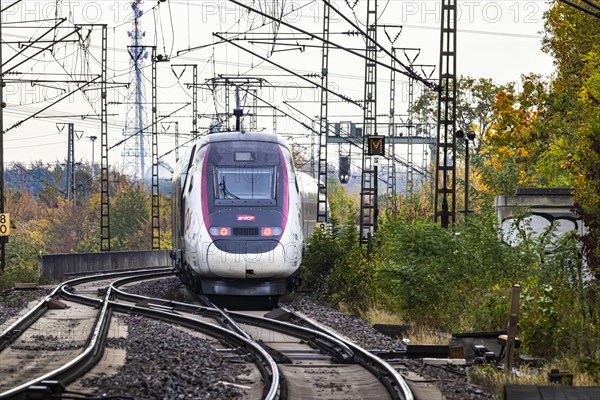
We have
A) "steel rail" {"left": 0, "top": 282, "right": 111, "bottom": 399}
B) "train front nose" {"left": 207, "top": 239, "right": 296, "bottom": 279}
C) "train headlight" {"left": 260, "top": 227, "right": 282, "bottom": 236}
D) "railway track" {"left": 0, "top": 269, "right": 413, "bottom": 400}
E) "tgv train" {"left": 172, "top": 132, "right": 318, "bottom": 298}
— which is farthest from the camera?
"train headlight" {"left": 260, "top": 227, "right": 282, "bottom": 236}

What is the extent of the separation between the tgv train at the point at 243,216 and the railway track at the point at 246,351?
79cm

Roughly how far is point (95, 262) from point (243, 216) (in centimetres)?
2193

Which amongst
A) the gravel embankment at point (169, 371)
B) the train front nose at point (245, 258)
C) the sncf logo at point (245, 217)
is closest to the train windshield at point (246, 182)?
the sncf logo at point (245, 217)

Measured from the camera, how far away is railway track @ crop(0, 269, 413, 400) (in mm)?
13609

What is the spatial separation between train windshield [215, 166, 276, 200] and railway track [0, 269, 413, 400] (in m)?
2.42

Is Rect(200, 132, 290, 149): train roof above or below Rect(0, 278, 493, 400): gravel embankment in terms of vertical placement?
above

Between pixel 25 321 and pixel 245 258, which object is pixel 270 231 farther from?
pixel 25 321

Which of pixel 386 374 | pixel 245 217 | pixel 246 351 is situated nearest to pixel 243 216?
Answer: pixel 245 217

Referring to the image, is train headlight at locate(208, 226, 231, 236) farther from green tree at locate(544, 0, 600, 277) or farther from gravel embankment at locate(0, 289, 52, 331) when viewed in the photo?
green tree at locate(544, 0, 600, 277)

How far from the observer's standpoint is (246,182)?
26.2 metres

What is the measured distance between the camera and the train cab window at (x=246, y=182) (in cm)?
2605

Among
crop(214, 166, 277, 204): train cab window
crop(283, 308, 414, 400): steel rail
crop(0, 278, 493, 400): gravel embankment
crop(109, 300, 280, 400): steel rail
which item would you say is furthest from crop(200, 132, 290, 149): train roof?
crop(283, 308, 414, 400): steel rail

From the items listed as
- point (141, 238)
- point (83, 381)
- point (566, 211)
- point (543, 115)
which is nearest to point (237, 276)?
point (566, 211)

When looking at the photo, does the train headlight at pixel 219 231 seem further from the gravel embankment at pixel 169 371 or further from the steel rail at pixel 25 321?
the gravel embankment at pixel 169 371
